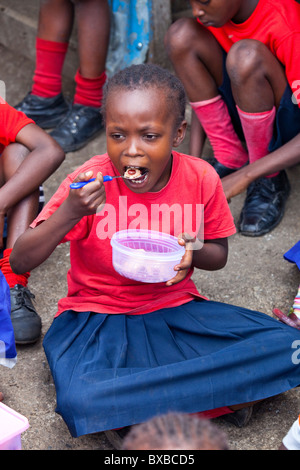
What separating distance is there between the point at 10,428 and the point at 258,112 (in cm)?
148

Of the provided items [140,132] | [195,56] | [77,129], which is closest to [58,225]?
[140,132]

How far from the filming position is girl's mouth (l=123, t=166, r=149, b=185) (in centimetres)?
153

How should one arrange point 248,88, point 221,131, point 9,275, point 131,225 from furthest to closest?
1. point 221,131
2. point 248,88
3. point 9,275
4. point 131,225

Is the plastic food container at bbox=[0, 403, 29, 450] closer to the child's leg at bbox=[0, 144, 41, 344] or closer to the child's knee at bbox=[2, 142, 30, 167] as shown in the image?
the child's leg at bbox=[0, 144, 41, 344]

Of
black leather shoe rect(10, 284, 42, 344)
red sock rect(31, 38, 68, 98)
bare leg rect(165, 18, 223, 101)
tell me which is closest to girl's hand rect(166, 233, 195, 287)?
black leather shoe rect(10, 284, 42, 344)

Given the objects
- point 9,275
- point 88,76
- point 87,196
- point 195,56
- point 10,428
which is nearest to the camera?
point 10,428

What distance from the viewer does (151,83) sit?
153cm

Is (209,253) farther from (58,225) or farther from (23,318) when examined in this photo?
(23,318)

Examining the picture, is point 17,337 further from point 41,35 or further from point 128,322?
point 41,35

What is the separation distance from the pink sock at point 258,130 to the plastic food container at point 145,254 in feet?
2.99

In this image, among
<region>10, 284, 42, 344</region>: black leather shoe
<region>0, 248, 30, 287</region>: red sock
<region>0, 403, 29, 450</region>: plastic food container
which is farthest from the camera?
<region>0, 248, 30, 287</region>: red sock

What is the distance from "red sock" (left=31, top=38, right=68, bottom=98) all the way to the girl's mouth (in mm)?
1524

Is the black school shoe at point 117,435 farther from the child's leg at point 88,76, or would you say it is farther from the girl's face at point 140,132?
the child's leg at point 88,76

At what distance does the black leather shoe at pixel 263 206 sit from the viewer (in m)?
2.40
